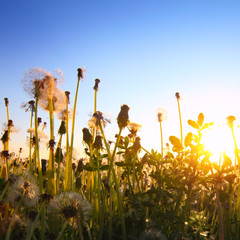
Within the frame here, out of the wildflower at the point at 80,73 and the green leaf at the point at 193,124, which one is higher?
the wildflower at the point at 80,73

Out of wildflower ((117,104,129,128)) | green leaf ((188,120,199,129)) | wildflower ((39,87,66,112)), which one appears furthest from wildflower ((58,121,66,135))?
green leaf ((188,120,199,129))

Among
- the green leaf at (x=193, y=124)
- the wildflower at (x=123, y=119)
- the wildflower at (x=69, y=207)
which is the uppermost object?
the wildflower at (x=123, y=119)

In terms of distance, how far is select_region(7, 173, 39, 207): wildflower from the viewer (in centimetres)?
144

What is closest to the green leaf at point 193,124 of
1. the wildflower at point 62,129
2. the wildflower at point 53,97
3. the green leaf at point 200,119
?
the green leaf at point 200,119

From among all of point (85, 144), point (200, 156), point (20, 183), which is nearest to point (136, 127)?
point (85, 144)

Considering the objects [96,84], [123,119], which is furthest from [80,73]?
[123,119]

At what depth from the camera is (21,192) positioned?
4.91 ft

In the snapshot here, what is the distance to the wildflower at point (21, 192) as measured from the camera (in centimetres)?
144

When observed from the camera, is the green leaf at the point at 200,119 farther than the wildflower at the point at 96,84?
No

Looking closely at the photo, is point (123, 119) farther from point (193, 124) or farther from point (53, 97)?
point (53, 97)

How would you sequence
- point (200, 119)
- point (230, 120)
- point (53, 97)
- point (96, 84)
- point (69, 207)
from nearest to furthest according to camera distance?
point (69, 207), point (200, 119), point (53, 97), point (230, 120), point (96, 84)

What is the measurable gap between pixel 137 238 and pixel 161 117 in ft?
8.72

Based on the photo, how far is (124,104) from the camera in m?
2.02

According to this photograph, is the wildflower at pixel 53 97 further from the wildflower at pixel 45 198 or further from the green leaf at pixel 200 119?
the green leaf at pixel 200 119
